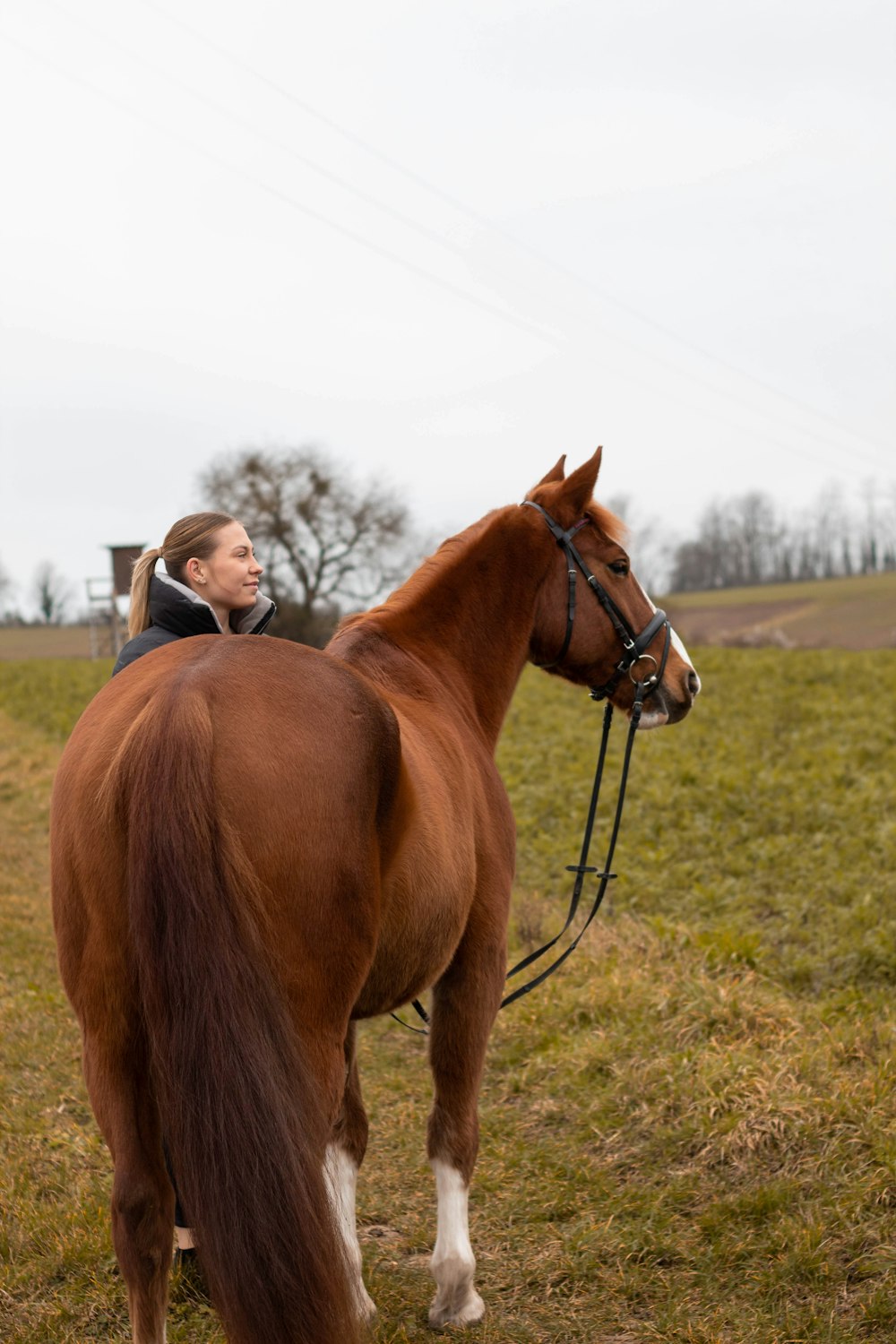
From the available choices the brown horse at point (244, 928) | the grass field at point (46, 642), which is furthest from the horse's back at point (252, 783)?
the grass field at point (46, 642)

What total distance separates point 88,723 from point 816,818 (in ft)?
32.3

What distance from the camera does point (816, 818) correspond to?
1127 centimetres

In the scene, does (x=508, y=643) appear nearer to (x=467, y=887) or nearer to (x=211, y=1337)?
(x=467, y=887)

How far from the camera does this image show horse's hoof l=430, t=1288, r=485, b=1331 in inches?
148

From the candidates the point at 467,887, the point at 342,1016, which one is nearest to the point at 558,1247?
the point at 467,887

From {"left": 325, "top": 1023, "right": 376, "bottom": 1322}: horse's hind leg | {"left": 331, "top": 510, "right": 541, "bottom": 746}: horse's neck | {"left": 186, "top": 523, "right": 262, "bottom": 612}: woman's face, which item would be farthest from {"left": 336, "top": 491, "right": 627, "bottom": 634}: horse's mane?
{"left": 325, "top": 1023, "right": 376, "bottom": 1322}: horse's hind leg

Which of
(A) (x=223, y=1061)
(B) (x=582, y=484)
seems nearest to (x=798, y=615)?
(B) (x=582, y=484)

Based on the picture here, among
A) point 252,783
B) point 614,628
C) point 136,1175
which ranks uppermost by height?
point 614,628

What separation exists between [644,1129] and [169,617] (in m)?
3.38

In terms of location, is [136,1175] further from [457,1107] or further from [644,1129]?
[644,1129]

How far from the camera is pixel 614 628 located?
448cm

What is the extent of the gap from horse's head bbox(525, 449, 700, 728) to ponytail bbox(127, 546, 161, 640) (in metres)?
1.46

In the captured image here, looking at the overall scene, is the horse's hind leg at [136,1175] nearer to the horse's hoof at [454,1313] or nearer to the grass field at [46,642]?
the horse's hoof at [454,1313]

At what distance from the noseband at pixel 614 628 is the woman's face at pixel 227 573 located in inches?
47.4
